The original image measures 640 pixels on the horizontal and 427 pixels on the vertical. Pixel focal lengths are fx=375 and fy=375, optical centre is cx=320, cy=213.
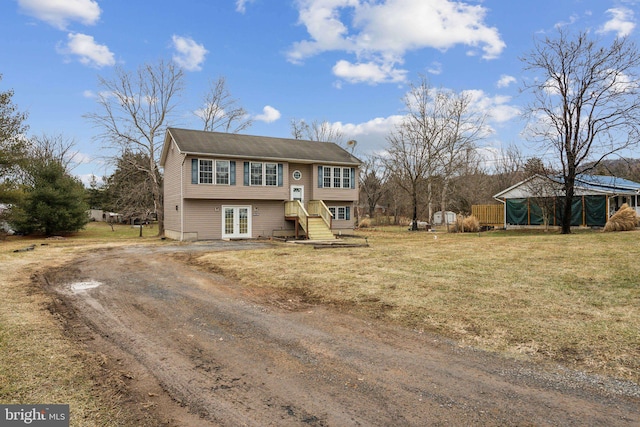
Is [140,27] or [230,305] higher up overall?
[140,27]

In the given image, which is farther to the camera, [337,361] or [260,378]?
[337,361]

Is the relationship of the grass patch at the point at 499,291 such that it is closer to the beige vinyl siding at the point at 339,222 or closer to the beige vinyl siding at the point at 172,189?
the beige vinyl siding at the point at 172,189

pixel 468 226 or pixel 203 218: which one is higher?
pixel 203 218

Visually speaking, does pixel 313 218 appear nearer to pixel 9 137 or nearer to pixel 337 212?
pixel 337 212

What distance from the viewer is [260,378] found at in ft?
13.0

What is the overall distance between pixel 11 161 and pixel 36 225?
594cm

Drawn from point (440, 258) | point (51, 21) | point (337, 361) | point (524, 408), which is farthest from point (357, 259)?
point (51, 21)

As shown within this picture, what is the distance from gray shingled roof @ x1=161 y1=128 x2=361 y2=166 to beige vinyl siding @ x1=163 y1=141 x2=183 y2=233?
917 mm

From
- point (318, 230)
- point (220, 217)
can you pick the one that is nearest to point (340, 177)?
point (318, 230)

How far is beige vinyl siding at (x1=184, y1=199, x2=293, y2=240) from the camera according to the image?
70.2 ft

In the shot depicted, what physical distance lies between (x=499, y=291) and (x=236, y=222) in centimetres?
1722

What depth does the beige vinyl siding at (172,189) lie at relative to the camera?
72.2ft

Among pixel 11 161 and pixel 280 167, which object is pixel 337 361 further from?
pixel 11 161

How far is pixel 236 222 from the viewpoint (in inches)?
886
